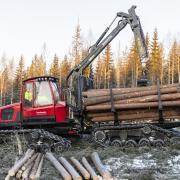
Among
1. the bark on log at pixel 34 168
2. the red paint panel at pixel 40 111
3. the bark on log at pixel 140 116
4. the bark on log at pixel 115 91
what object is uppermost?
the bark on log at pixel 115 91

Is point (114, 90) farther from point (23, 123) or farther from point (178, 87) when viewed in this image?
point (23, 123)

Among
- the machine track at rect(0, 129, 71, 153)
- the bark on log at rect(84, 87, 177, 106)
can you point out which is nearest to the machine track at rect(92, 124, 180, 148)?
the bark on log at rect(84, 87, 177, 106)

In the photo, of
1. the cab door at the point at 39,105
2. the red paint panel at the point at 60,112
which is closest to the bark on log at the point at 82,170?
the red paint panel at the point at 60,112

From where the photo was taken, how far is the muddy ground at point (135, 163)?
369 inches

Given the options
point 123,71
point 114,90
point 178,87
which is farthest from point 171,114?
point 123,71

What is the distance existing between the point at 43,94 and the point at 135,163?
5.96 m

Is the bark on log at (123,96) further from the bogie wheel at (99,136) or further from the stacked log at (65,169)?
the stacked log at (65,169)

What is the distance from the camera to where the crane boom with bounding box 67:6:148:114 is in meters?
16.4

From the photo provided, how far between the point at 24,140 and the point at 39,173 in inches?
231

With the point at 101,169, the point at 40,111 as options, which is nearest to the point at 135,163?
the point at 101,169

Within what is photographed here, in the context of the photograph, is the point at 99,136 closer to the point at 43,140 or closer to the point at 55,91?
the point at 43,140

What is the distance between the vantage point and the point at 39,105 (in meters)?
15.7

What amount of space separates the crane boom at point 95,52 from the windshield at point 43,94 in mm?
994

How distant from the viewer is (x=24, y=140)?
15.0 metres
